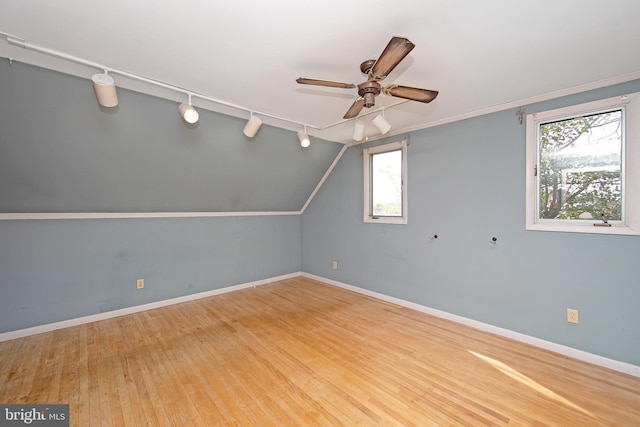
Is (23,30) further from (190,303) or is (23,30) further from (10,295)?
(190,303)

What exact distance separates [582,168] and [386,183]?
6.75 feet

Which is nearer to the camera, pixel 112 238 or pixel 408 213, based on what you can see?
pixel 112 238

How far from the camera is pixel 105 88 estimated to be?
198 centimetres

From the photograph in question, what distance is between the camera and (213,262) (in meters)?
4.20

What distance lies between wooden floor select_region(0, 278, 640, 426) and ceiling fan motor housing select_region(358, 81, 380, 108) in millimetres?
2098

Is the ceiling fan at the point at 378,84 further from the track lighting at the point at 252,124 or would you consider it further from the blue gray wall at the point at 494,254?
the blue gray wall at the point at 494,254

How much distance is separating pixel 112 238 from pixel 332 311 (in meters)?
2.92

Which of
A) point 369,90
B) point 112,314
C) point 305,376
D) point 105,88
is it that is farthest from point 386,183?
point 112,314

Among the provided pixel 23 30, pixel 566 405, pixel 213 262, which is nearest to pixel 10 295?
pixel 213 262

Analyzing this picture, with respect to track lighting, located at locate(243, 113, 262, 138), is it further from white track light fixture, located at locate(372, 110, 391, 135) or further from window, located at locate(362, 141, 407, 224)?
window, located at locate(362, 141, 407, 224)

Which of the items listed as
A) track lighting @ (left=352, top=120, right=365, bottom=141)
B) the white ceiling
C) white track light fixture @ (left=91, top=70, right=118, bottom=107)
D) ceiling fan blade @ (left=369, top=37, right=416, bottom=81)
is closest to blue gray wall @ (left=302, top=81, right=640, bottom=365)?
the white ceiling

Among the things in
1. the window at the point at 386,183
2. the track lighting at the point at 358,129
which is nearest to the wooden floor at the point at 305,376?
the window at the point at 386,183

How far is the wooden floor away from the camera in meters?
1.76

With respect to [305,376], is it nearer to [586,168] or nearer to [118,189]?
[118,189]
